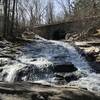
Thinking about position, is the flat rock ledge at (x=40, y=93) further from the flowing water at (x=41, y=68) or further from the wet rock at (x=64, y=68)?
the wet rock at (x=64, y=68)

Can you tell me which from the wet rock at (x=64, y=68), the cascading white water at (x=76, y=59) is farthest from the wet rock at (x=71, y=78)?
the cascading white water at (x=76, y=59)

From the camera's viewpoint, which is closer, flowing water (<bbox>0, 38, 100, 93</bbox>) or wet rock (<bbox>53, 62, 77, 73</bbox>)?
flowing water (<bbox>0, 38, 100, 93</bbox>)

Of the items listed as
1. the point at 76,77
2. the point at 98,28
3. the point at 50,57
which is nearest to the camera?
the point at 76,77

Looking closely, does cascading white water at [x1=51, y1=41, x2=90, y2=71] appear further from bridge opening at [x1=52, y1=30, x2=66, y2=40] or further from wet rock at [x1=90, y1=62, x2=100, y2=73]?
bridge opening at [x1=52, y1=30, x2=66, y2=40]

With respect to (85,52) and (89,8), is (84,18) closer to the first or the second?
(89,8)

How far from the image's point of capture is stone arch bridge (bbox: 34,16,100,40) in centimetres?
2738

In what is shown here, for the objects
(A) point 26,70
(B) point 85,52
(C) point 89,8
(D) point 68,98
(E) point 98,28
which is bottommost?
(D) point 68,98

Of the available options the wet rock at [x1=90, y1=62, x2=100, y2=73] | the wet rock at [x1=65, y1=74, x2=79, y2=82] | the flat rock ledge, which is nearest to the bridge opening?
the wet rock at [x1=90, y1=62, x2=100, y2=73]

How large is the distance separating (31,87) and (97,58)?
9.93 m

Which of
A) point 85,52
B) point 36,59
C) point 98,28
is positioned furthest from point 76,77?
point 98,28

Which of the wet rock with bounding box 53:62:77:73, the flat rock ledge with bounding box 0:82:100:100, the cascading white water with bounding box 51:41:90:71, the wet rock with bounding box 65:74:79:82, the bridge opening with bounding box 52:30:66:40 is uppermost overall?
the bridge opening with bounding box 52:30:66:40

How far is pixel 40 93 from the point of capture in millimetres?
7527

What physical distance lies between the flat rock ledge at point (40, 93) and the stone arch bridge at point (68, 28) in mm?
18383

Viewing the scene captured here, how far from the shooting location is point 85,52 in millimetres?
18828
